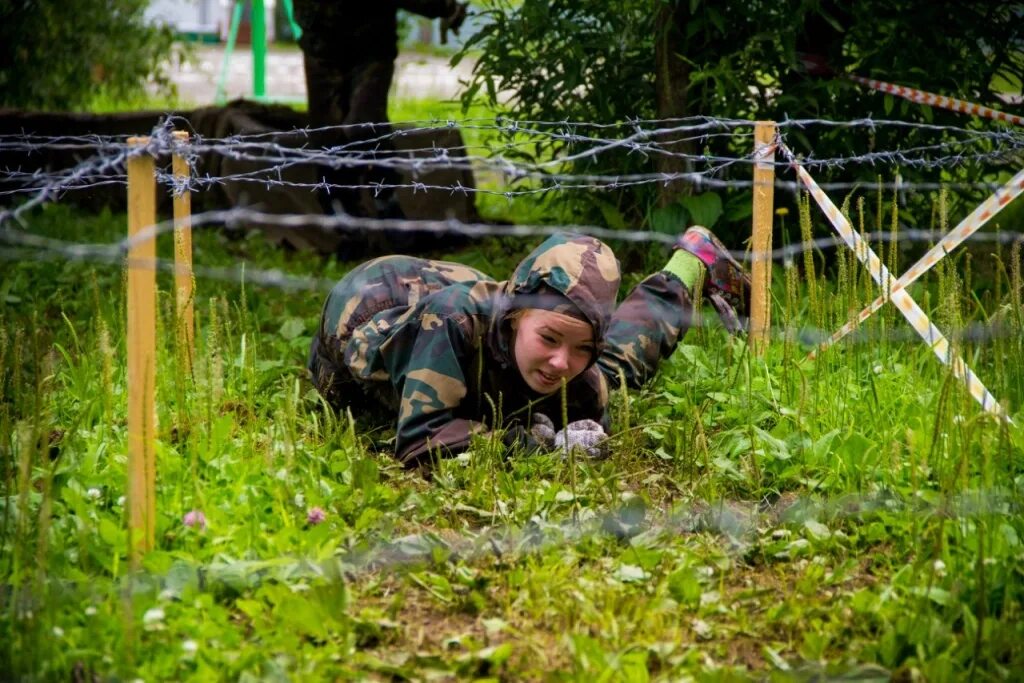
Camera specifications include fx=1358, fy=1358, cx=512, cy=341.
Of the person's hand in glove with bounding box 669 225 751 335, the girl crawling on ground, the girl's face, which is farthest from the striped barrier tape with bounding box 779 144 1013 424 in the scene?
the girl's face

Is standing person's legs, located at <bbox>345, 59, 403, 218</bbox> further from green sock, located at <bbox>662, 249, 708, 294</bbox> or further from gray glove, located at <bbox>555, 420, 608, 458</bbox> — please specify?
gray glove, located at <bbox>555, 420, 608, 458</bbox>

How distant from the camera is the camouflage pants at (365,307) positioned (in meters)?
4.66

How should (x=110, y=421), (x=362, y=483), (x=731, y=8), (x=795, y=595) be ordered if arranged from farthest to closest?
1. (x=731, y=8)
2. (x=110, y=421)
3. (x=362, y=483)
4. (x=795, y=595)

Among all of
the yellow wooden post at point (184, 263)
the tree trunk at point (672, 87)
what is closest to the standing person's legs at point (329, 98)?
the tree trunk at point (672, 87)

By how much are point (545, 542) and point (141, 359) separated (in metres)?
1.09

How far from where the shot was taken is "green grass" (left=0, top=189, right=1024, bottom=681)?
2.89 m

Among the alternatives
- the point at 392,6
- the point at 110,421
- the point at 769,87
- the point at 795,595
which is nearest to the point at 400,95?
the point at 392,6

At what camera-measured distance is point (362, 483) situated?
3643mm

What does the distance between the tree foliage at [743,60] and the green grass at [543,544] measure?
1962mm

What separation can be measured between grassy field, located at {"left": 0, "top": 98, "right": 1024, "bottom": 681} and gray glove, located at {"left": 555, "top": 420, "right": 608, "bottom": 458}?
46 millimetres

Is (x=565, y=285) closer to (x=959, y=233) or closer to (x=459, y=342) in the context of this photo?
(x=459, y=342)

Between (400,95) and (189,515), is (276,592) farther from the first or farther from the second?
(400,95)

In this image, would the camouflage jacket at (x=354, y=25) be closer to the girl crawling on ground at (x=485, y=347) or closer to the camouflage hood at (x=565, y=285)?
the girl crawling on ground at (x=485, y=347)

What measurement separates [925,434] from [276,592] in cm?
207
